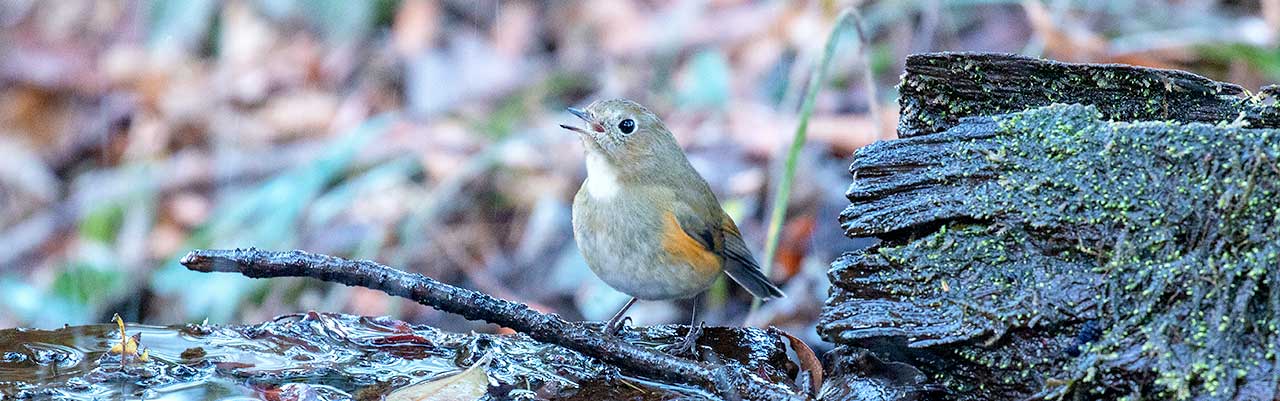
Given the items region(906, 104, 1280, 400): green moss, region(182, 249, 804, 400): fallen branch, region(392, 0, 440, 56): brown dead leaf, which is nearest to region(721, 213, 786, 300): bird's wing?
region(182, 249, 804, 400): fallen branch

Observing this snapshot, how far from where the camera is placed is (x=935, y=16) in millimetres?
6637

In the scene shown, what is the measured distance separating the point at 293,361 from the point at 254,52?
6929mm

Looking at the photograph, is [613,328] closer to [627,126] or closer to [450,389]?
[450,389]

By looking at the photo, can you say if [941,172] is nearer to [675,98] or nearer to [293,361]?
[293,361]

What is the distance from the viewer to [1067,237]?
Result: 2346 millimetres

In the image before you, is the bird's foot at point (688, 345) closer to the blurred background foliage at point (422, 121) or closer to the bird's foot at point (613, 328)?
the bird's foot at point (613, 328)

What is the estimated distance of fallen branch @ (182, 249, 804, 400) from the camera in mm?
2441

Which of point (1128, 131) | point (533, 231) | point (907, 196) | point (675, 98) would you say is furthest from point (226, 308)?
point (1128, 131)

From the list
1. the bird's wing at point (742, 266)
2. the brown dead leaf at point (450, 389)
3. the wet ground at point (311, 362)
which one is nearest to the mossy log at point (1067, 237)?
the wet ground at point (311, 362)

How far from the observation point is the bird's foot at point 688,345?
294cm

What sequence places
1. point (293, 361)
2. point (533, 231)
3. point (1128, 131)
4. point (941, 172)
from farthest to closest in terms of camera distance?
1. point (533, 231)
2. point (293, 361)
3. point (941, 172)
4. point (1128, 131)

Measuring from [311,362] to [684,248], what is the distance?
121cm

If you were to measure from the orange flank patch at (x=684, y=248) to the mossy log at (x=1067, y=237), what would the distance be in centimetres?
99

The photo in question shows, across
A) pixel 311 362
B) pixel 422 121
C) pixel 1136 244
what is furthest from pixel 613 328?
pixel 422 121
